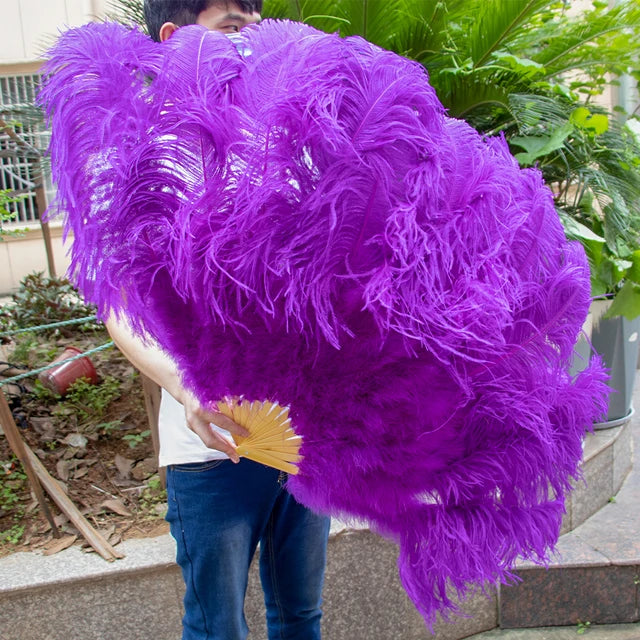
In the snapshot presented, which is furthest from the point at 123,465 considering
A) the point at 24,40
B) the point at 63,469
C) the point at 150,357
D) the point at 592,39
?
the point at 24,40

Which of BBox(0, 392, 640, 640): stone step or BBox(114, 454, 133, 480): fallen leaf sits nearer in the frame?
BBox(0, 392, 640, 640): stone step

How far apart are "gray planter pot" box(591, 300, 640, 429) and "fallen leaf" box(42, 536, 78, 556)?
244 cm

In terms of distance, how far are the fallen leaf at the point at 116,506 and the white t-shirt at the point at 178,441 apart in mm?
1248

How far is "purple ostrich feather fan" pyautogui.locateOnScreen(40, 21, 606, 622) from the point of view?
3.64 ft

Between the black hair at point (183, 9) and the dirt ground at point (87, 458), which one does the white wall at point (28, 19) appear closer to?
the dirt ground at point (87, 458)

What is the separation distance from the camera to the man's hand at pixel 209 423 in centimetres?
129

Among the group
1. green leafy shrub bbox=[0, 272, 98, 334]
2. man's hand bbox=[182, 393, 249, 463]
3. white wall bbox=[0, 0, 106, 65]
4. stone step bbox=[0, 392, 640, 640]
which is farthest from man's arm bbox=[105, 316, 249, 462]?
white wall bbox=[0, 0, 106, 65]

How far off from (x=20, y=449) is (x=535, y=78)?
8.86 ft

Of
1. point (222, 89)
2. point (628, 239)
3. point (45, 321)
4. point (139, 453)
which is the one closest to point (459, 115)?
point (628, 239)

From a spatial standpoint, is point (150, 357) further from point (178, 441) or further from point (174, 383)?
point (178, 441)

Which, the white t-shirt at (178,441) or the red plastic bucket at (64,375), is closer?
the white t-shirt at (178,441)

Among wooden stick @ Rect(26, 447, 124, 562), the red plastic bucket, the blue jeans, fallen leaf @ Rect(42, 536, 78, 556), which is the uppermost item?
the blue jeans

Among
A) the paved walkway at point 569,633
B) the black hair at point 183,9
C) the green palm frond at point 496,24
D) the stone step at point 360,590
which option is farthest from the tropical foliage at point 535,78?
the black hair at point 183,9

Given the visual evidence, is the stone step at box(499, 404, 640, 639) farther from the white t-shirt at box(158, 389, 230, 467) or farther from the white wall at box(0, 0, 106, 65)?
the white wall at box(0, 0, 106, 65)
